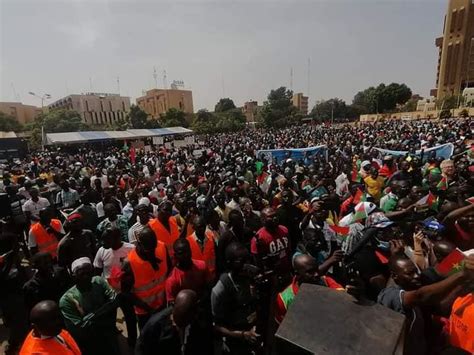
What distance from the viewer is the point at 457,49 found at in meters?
59.8

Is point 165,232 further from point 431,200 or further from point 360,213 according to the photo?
point 431,200

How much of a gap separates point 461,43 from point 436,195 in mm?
72035

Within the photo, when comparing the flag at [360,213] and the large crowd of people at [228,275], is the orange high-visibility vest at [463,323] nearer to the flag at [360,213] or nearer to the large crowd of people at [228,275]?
the large crowd of people at [228,275]

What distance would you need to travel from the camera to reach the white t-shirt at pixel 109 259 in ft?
11.3

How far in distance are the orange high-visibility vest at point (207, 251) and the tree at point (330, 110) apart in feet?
227

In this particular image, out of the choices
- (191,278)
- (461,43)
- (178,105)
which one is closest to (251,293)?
(191,278)

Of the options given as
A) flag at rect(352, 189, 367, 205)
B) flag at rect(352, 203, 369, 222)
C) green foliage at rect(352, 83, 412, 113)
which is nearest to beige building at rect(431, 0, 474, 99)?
green foliage at rect(352, 83, 412, 113)

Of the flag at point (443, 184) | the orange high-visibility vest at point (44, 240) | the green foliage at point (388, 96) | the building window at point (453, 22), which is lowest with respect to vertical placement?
the orange high-visibility vest at point (44, 240)

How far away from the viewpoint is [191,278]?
280 centimetres

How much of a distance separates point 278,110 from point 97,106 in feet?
243

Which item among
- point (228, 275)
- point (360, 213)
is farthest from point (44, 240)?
point (360, 213)

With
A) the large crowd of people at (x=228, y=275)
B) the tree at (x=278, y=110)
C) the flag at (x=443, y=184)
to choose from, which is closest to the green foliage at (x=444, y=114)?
the tree at (x=278, y=110)

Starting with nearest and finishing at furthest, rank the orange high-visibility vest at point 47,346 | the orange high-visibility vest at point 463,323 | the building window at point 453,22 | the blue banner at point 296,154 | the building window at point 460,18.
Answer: the orange high-visibility vest at point 463,323 → the orange high-visibility vest at point 47,346 → the blue banner at point 296,154 → the building window at point 460,18 → the building window at point 453,22

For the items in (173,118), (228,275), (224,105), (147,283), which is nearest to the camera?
(228,275)
